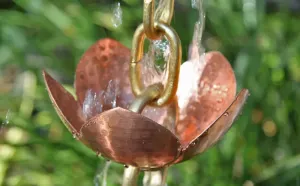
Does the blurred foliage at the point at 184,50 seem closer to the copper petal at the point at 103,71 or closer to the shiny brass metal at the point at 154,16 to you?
the copper petal at the point at 103,71

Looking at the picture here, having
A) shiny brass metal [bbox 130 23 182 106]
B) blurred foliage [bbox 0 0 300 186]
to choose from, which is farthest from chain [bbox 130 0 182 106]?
blurred foliage [bbox 0 0 300 186]

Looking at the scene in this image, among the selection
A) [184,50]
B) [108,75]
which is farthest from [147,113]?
[184,50]

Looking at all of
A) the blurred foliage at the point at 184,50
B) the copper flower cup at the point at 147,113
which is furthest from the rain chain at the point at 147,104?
the blurred foliage at the point at 184,50

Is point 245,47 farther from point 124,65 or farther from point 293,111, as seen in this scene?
point 124,65

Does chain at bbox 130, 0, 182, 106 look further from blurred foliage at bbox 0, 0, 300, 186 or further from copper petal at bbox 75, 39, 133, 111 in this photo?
blurred foliage at bbox 0, 0, 300, 186

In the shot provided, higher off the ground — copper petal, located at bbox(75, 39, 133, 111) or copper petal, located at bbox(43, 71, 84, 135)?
copper petal, located at bbox(75, 39, 133, 111)

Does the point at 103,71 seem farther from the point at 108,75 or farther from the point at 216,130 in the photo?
the point at 216,130

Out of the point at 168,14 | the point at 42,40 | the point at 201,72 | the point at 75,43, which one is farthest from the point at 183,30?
the point at 168,14
